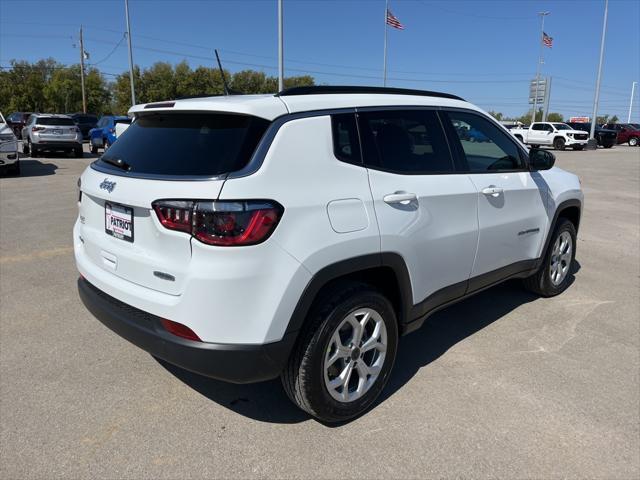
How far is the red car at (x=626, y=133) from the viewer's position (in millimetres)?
41719

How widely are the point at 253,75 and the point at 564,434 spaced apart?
7313 cm

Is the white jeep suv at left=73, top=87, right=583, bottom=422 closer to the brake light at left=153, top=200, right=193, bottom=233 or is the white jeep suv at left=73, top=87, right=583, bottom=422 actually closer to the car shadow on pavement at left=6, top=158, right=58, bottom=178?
the brake light at left=153, top=200, right=193, bottom=233

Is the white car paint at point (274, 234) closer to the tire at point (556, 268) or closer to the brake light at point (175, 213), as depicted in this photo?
the brake light at point (175, 213)

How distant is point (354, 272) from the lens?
2848 millimetres

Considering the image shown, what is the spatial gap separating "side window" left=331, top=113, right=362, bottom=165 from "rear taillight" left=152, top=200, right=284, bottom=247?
22.8 inches

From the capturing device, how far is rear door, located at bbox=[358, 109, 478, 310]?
2.92 metres

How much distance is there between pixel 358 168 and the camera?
9.18ft

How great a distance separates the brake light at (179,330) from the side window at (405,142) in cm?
130

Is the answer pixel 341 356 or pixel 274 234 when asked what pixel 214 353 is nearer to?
pixel 274 234

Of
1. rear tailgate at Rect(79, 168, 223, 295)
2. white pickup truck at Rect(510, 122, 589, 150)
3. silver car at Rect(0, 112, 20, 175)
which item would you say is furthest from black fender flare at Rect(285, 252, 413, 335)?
white pickup truck at Rect(510, 122, 589, 150)

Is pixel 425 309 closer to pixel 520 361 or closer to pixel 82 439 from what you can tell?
pixel 520 361

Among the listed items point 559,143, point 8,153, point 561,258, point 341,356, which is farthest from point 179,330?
point 559,143

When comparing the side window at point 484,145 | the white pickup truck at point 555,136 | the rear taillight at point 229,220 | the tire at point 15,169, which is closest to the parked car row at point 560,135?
the white pickup truck at point 555,136

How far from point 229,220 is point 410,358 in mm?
2018
